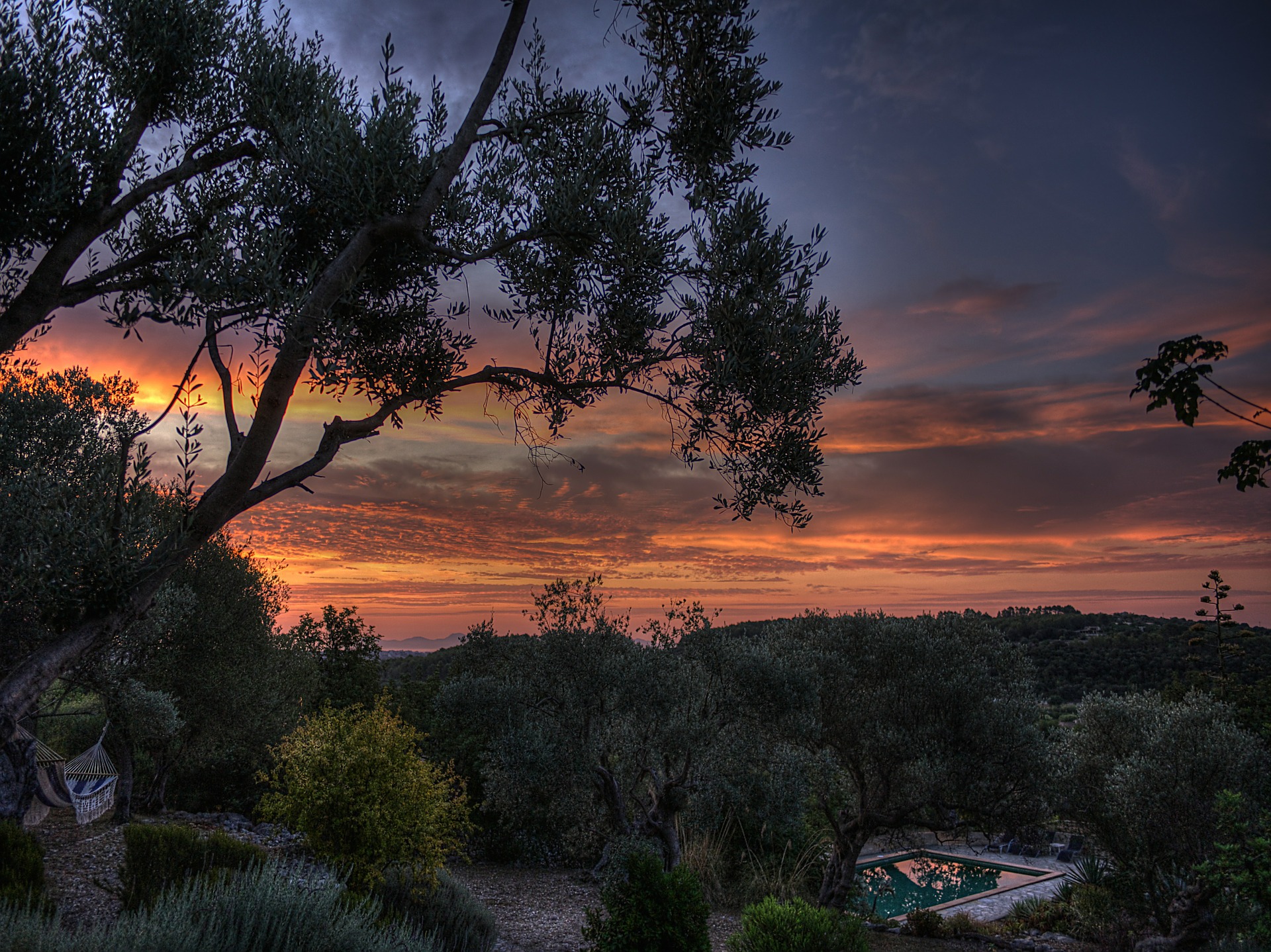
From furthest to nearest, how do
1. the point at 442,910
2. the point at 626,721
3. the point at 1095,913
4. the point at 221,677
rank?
1. the point at 221,677
2. the point at 1095,913
3. the point at 626,721
4. the point at 442,910

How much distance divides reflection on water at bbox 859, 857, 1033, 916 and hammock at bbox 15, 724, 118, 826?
73.5 ft

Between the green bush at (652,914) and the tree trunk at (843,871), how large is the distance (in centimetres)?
727

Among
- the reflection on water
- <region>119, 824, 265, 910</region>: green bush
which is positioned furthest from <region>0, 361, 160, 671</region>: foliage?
the reflection on water

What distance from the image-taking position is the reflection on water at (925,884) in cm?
2255

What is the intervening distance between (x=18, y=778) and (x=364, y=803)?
9.78 m

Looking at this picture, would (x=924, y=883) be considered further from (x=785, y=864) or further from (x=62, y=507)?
(x=62, y=507)

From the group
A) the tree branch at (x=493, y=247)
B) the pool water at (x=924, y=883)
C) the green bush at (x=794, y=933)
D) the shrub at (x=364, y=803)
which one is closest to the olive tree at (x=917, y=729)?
the green bush at (x=794, y=933)

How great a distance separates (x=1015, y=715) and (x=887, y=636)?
289 cm

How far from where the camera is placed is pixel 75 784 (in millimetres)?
17047

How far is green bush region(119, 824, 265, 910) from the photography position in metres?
9.70

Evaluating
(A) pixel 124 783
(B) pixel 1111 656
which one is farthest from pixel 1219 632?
(A) pixel 124 783

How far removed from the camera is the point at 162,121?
6.70m

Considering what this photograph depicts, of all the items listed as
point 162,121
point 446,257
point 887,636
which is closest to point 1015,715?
point 887,636

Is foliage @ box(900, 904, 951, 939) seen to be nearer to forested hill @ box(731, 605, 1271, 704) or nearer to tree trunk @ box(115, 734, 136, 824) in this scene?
forested hill @ box(731, 605, 1271, 704)
